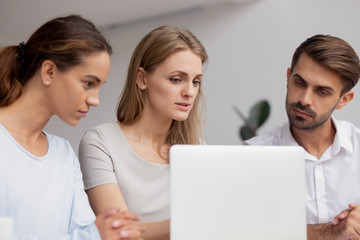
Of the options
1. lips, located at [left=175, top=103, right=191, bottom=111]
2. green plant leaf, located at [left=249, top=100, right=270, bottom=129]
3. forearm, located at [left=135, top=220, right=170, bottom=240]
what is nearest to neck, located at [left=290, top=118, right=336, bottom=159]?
lips, located at [left=175, top=103, right=191, bottom=111]

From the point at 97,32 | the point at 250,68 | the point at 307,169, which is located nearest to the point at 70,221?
the point at 97,32

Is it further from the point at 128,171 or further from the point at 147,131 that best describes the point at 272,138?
the point at 128,171

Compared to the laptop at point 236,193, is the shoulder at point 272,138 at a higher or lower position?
higher

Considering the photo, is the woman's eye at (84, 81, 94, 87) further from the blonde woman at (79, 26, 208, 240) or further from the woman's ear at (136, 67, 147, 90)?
the woman's ear at (136, 67, 147, 90)

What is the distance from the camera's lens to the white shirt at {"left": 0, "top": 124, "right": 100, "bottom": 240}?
1.42 metres

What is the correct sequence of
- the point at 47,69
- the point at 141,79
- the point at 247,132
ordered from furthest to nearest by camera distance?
the point at 247,132, the point at 141,79, the point at 47,69

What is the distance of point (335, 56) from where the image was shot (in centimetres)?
227

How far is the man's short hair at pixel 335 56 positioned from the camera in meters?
2.26

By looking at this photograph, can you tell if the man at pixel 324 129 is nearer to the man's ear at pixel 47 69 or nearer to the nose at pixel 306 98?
the nose at pixel 306 98

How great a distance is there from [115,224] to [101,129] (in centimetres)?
74

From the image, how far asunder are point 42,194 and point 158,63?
76 cm

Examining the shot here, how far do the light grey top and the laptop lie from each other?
0.67 metres

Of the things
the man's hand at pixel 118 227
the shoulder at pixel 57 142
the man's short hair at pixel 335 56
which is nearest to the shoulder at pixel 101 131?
the shoulder at pixel 57 142

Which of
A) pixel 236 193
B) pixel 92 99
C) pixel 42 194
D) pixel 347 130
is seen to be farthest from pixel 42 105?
pixel 347 130
